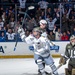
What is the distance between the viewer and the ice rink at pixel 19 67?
1041 cm

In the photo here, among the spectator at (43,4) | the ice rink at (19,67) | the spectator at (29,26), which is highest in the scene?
the spectator at (43,4)

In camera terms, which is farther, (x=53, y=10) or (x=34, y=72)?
(x=53, y=10)

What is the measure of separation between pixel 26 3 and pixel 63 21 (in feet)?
6.85

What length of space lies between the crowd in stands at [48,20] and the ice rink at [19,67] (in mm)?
1277

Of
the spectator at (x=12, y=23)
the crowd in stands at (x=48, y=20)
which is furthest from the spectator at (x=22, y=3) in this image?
the spectator at (x=12, y=23)

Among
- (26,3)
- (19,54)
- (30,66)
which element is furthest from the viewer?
(26,3)

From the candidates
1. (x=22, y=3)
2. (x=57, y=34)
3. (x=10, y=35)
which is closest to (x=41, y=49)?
(x=10, y=35)

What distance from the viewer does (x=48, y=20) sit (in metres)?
14.8

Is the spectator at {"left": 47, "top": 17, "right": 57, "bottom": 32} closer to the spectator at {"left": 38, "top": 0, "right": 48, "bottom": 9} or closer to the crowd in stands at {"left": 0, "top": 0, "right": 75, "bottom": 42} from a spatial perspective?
the crowd in stands at {"left": 0, "top": 0, "right": 75, "bottom": 42}

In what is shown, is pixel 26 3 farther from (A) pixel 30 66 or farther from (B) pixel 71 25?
(A) pixel 30 66

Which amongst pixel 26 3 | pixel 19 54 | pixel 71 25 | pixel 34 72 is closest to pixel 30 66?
pixel 34 72

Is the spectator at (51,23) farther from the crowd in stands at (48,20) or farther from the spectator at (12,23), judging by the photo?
the spectator at (12,23)

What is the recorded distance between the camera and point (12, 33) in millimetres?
13867

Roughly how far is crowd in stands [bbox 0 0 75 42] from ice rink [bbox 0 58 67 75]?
1.28 meters
